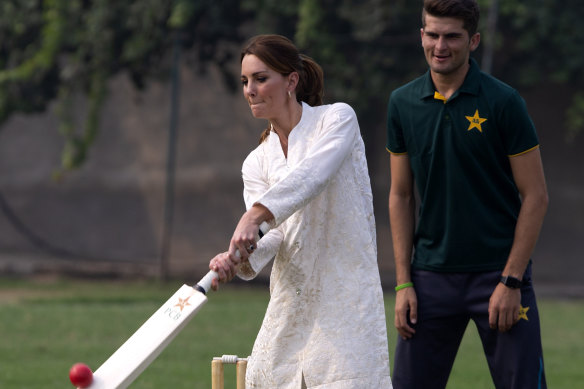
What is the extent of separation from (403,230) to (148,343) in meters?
1.12

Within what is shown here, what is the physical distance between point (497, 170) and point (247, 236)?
3.08 ft

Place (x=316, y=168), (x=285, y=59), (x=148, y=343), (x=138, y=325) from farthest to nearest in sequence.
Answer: (x=138, y=325) → (x=285, y=59) → (x=316, y=168) → (x=148, y=343)

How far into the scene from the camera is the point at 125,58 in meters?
13.0

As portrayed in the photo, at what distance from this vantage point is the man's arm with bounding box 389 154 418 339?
3578mm

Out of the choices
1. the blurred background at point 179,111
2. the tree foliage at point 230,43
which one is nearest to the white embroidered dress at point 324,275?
the blurred background at point 179,111

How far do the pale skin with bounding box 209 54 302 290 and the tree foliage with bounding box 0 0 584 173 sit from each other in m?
8.52

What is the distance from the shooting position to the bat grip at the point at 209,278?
2.97m

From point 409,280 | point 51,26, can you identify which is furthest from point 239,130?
point 409,280

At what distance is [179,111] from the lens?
1336cm

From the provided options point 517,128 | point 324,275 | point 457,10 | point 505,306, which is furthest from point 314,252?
point 457,10

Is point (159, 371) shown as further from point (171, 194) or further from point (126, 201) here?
point (126, 201)

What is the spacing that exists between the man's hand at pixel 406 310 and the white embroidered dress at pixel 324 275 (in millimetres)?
383

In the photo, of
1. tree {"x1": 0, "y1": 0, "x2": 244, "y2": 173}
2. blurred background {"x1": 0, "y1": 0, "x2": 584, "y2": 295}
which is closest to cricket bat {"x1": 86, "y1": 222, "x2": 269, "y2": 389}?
blurred background {"x1": 0, "y1": 0, "x2": 584, "y2": 295}

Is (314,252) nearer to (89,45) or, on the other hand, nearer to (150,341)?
(150,341)
